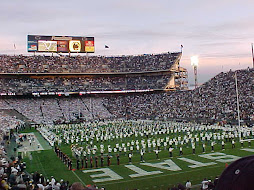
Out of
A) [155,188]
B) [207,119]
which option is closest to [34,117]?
[207,119]

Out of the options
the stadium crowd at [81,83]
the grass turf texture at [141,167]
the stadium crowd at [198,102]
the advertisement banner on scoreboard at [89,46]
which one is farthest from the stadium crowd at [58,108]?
the grass turf texture at [141,167]

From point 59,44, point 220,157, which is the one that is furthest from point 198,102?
point 59,44

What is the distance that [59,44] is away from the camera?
47281mm

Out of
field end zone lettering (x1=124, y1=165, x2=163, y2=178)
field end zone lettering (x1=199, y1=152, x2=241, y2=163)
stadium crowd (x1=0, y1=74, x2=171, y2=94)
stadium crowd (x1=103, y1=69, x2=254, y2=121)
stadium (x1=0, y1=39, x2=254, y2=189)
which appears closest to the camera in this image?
field end zone lettering (x1=124, y1=165, x2=163, y2=178)

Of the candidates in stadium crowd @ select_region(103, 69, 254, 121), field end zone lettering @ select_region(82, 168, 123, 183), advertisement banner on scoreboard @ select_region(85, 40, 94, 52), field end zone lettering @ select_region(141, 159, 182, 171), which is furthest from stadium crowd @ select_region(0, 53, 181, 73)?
field end zone lettering @ select_region(141, 159, 182, 171)

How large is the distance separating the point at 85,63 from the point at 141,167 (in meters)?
38.9

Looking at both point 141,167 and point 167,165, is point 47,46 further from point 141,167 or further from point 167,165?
point 167,165

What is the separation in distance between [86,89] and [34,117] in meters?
9.79

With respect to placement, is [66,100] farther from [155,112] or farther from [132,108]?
A: [155,112]

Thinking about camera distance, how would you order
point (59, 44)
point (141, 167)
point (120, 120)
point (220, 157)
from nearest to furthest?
point (141, 167) < point (220, 157) < point (120, 120) < point (59, 44)

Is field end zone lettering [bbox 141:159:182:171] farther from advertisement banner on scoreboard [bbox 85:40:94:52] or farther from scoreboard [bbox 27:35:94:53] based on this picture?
advertisement banner on scoreboard [bbox 85:40:94:52]

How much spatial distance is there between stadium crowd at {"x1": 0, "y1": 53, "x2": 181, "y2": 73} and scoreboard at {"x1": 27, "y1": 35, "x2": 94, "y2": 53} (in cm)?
230

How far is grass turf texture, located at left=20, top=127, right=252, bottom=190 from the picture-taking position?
10.4m

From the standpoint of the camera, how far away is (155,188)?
9.75 meters
